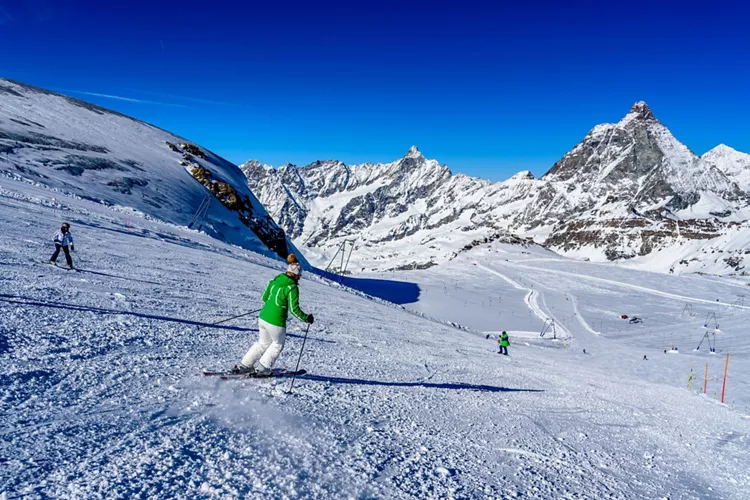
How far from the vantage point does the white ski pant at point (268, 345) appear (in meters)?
7.37

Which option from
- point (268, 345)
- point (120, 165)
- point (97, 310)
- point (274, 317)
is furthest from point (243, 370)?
point (120, 165)

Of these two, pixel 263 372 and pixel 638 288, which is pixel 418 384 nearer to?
pixel 263 372

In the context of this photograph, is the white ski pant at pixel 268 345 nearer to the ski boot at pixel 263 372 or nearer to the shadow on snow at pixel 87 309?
the ski boot at pixel 263 372

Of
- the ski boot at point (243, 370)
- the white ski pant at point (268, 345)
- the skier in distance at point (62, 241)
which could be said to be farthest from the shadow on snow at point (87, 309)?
the skier in distance at point (62, 241)

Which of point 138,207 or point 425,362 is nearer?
point 425,362

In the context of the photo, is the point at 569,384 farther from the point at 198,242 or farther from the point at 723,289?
the point at 723,289

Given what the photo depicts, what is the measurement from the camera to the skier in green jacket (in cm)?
724

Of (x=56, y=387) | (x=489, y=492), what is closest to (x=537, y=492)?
(x=489, y=492)

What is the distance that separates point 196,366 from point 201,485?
3.82 m

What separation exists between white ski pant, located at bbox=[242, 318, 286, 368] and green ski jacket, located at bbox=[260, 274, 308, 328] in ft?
0.35

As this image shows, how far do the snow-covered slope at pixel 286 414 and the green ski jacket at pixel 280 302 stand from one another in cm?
114

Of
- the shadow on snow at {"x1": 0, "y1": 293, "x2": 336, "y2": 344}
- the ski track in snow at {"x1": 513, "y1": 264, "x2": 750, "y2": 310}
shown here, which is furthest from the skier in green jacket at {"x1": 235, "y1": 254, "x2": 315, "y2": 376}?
the ski track in snow at {"x1": 513, "y1": 264, "x2": 750, "y2": 310}

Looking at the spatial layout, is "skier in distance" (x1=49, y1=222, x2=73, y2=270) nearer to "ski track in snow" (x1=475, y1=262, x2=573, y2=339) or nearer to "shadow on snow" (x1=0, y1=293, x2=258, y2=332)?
"shadow on snow" (x1=0, y1=293, x2=258, y2=332)

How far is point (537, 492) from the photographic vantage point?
17.7 feet
